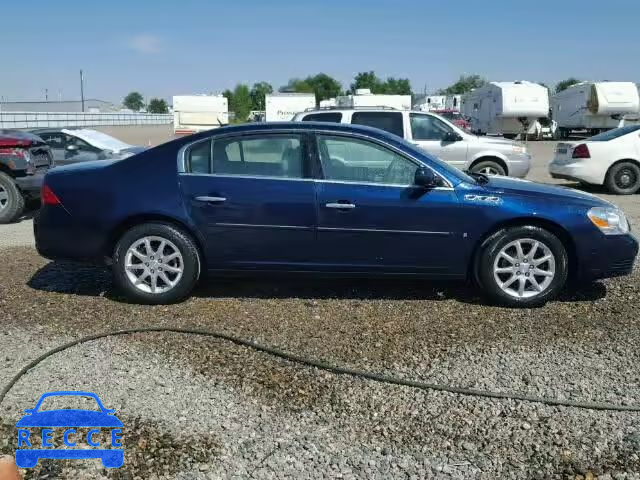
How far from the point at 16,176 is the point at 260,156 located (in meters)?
5.88

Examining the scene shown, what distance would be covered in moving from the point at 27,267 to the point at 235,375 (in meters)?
3.68

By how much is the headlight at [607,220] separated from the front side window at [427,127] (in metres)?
6.82

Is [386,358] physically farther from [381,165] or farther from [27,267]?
[27,267]

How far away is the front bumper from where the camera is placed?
9633 millimetres

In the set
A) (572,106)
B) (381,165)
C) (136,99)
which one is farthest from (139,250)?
(136,99)

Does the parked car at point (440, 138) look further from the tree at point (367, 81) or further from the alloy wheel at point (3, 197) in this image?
the tree at point (367, 81)

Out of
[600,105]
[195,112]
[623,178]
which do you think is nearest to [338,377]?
[623,178]

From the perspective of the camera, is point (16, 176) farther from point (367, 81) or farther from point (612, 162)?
point (367, 81)

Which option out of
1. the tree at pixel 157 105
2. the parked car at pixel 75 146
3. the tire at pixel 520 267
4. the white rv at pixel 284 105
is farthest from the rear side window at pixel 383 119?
the tree at pixel 157 105

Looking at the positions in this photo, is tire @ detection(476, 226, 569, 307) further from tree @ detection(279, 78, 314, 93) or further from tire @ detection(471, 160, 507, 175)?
tree @ detection(279, 78, 314, 93)

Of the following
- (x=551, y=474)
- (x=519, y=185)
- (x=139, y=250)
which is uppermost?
(x=519, y=185)

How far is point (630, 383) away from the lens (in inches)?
157

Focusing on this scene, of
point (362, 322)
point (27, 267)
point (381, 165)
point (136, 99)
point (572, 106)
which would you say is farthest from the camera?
point (136, 99)

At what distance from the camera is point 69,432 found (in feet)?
10.8
